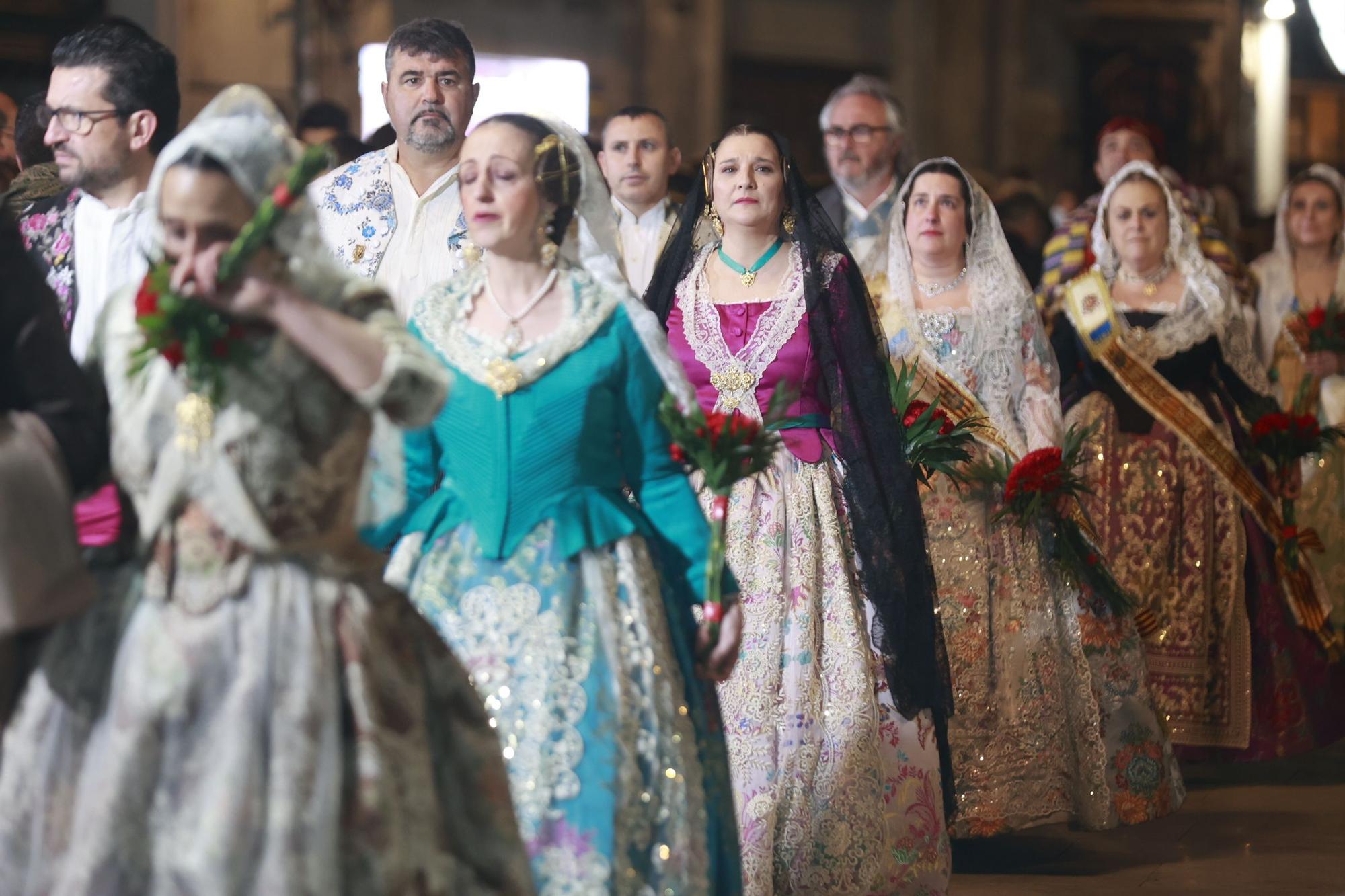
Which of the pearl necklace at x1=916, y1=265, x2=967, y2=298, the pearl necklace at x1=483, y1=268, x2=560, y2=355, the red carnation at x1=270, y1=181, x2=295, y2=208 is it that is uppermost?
the red carnation at x1=270, y1=181, x2=295, y2=208

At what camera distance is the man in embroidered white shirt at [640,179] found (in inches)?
294

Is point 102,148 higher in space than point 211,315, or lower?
higher

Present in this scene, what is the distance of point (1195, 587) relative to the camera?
24.3 feet

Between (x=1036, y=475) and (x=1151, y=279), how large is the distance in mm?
1721

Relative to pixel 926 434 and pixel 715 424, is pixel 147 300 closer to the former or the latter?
pixel 715 424

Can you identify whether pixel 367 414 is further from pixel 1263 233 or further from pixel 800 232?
pixel 1263 233

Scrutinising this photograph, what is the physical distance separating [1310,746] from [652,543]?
428 cm

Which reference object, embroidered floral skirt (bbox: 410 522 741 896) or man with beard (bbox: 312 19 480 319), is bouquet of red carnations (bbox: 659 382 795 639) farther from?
man with beard (bbox: 312 19 480 319)

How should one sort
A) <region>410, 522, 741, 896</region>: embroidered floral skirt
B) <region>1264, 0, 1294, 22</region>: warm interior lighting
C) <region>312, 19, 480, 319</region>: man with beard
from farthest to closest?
<region>1264, 0, 1294, 22</region>: warm interior lighting < <region>312, 19, 480, 319</region>: man with beard < <region>410, 522, 741, 896</region>: embroidered floral skirt

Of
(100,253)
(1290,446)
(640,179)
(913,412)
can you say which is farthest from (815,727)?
(1290,446)

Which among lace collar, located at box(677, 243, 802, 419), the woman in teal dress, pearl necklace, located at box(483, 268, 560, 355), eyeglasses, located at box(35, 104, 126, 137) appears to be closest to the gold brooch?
lace collar, located at box(677, 243, 802, 419)

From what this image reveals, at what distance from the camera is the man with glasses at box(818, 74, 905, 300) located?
8102 millimetres

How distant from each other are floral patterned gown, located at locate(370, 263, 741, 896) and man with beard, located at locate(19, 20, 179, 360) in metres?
0.94

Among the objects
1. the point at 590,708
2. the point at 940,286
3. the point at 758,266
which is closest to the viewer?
the point at 590,708
